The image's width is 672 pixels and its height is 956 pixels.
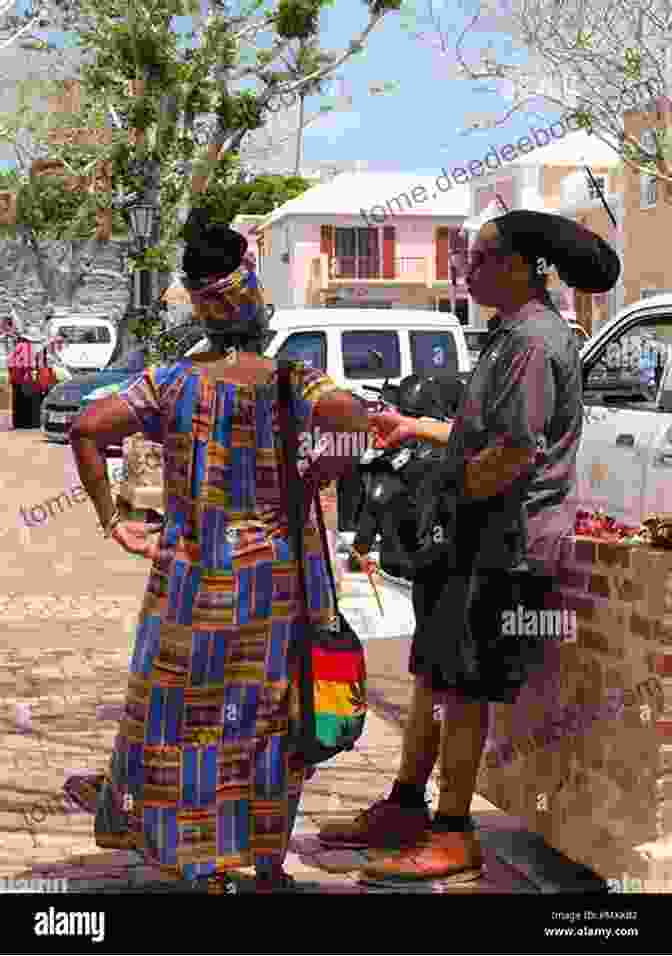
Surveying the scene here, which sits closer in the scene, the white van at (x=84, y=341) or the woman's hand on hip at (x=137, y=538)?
the woman's hand on hip at (x=137, y=538)

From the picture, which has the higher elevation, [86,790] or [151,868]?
[86,790]

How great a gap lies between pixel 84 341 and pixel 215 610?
3222cm

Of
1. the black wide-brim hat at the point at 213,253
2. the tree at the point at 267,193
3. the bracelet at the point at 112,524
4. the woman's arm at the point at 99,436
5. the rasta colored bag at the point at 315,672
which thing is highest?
the tree at the point at 267,193

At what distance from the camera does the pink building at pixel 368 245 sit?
221ft

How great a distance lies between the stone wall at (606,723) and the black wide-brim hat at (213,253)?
122 cm

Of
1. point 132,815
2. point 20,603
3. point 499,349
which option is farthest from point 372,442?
point 20,603

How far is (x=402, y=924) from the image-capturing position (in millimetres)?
4609

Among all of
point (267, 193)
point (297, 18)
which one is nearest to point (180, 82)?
point (297, 18)

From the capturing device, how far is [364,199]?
6756 cm

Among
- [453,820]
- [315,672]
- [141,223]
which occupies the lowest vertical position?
[453,820]

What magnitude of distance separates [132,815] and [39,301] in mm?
79096

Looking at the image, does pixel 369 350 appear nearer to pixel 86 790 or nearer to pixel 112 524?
pixel 86 790

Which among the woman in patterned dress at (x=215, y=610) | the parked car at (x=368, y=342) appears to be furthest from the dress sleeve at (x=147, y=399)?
the parked car at (x=368, y=342)

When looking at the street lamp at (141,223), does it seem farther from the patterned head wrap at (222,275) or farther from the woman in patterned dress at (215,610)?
the woman in patterned dress at (215,610)
